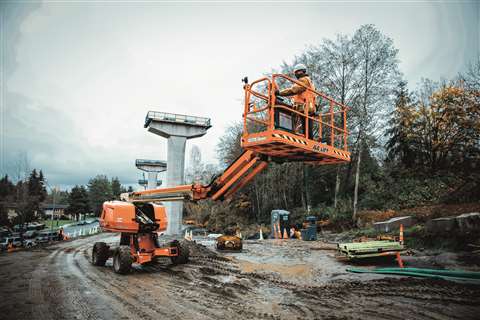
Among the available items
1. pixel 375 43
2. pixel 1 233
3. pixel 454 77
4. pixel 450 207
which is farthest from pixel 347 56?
pixel 1 233

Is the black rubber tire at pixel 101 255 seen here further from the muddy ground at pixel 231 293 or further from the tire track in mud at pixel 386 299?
the tire track in mud at pixel 386 299

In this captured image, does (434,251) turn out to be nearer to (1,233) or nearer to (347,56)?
(347,56)

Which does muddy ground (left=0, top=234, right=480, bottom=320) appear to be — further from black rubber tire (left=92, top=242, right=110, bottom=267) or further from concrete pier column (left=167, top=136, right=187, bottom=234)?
concrete pier column (left=167, top=136, right=187, bottom=234)

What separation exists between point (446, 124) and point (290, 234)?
12.3 m

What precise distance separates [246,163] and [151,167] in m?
30.6

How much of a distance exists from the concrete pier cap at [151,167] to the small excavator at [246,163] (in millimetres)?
24846

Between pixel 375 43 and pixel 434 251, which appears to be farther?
pixel 375 43

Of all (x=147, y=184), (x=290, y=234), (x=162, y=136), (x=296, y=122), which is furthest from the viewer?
(x=147, y=184)

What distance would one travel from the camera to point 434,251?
358 inches

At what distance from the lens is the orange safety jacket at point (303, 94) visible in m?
7.12

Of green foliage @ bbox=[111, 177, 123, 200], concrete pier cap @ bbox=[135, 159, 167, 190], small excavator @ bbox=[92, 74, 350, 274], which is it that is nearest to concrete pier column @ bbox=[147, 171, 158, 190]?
concrete pier cap @ bbox=[135, 159, 167, 190]

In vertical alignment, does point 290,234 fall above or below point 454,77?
below

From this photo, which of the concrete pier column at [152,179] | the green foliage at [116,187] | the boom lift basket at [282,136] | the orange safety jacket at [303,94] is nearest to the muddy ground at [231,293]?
the boom lift basket at [282,136]

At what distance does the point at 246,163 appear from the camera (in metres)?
6.81
